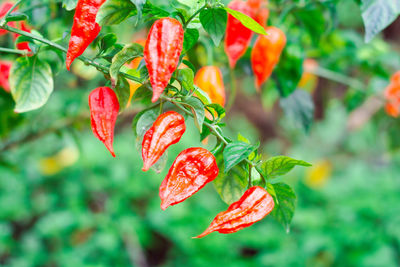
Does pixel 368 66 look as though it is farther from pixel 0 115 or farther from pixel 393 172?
pixel 393 172

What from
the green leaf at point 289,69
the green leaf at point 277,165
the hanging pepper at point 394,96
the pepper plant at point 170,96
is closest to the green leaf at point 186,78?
the pepper plant at point 170,96

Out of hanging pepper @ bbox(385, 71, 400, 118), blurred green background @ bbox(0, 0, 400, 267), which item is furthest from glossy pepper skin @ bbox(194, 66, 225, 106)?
blurred green background @ bbox(0, 0, 400, 267)

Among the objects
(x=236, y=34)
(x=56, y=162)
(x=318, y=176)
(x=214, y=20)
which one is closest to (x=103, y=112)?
(x=214, y=20)

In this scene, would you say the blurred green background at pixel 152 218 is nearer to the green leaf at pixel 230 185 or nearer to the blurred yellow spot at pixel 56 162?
the blurred yellow spot at pixel 56 162

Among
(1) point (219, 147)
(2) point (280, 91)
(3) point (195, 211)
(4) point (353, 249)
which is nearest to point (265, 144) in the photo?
(3) point (195, 211)

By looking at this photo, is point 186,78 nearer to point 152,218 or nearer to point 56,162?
point 152,218
